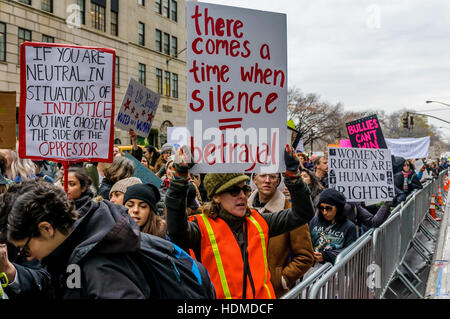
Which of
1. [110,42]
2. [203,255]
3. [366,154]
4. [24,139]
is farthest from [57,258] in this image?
[110,42]

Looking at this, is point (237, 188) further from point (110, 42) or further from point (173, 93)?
point (173, 93)

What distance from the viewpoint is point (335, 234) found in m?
4.57

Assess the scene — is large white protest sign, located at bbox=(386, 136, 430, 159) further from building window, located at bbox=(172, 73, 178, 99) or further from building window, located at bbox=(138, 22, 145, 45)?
building window, located at bbox=(172, 73, 178, 99)

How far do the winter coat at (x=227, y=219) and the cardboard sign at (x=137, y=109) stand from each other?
4015 mm

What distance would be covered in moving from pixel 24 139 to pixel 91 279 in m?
2.82

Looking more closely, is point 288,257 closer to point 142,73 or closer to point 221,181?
point 221,181

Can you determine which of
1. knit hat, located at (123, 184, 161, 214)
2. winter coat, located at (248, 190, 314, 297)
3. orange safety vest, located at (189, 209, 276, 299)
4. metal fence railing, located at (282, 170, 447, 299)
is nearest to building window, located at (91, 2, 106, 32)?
metal fence railing, located at (282, 170, 447, 299)

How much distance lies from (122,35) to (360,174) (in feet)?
88.5

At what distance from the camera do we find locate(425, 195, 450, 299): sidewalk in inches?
251

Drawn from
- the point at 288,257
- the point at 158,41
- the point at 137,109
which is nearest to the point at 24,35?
the point at 158,41

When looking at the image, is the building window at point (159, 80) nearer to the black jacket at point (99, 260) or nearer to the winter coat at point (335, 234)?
the winter coat at point (335, 234)

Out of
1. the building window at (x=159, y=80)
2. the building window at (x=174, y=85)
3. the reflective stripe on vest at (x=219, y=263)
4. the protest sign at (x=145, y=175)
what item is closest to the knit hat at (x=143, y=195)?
the reflective stripe on vest at (x=219, y=263)

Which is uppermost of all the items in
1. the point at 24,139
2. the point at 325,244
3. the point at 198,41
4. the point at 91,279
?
the point at 198,41

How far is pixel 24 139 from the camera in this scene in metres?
4.13
